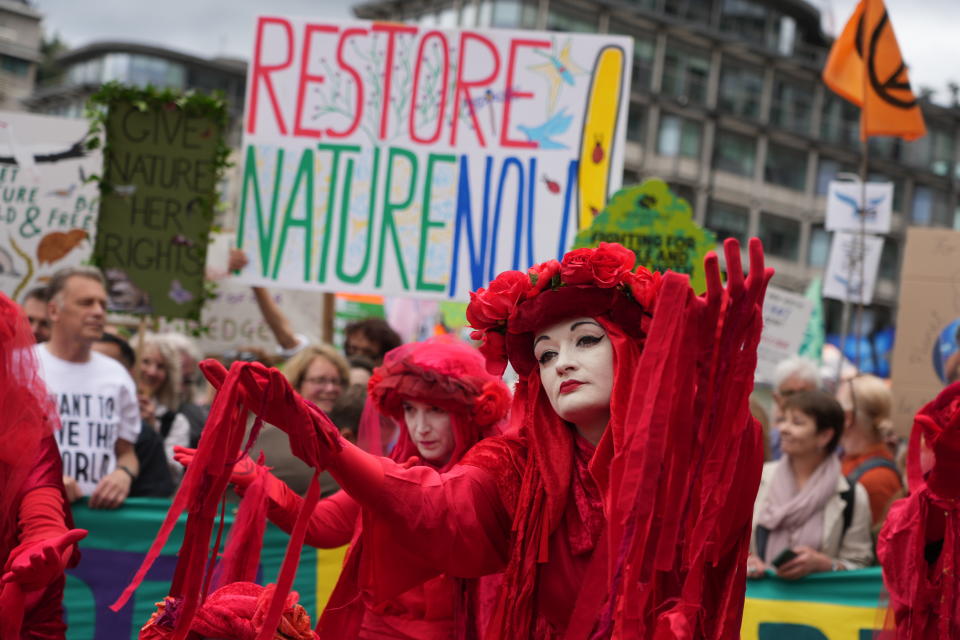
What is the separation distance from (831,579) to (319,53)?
3743 mm

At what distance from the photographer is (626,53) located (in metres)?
6.65

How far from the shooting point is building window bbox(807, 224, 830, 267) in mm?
48656

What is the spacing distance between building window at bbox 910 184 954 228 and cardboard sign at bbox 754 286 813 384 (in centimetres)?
4461

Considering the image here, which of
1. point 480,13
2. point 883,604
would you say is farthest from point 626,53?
point 480,13

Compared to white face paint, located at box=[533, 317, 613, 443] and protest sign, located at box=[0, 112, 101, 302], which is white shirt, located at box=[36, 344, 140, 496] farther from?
white face paint, located at box=[533, 317, 613, 443]

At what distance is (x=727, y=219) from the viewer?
4703 centimetres

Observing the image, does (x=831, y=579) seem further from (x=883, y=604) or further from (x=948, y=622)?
(x=948, y=622)

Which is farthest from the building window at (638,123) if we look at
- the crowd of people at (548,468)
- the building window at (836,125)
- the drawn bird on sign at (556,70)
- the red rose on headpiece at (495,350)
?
the red rose on headpiece at (495,350)

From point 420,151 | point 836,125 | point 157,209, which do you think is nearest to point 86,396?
point 157,209

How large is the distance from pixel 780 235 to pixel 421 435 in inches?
1815

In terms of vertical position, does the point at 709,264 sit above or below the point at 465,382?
above

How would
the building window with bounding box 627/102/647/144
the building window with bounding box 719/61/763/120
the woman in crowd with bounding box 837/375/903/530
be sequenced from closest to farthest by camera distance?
the woman in crowd with bounding box 837/375/903/530, the building window with bounding box 627/102/647/144, the building window with bounding box 719/61/763/120

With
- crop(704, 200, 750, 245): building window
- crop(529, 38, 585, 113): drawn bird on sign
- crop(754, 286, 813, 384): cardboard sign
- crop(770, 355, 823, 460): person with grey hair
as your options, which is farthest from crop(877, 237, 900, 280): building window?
crop(529, 38, 585, 113): drawn bird on sign

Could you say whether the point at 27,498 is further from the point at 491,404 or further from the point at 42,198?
the point at 42,198
